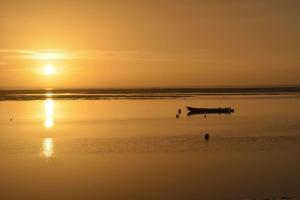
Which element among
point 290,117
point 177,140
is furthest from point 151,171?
point 290,117

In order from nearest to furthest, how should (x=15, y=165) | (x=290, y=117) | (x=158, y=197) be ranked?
(x=158, y=197) < (x=15, y=165) < (x=290, y=117)

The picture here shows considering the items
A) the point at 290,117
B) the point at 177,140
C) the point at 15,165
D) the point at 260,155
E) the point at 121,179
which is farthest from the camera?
the point at 290,117

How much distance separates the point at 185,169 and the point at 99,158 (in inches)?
211

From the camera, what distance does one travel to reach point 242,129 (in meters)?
41.1

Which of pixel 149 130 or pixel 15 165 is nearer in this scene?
pixel 15 165

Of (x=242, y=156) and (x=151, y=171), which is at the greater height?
(x=242, y=156)

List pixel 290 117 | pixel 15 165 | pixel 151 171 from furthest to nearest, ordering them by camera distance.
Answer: pixel 290 117, pixel 15 165, pixel 151 171

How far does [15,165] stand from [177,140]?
12253 mm

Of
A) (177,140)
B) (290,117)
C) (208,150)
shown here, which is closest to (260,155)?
(208,150)

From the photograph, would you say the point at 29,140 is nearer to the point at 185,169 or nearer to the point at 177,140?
the point at 177,140

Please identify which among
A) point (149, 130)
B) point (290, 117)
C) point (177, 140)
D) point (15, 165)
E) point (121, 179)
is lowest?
point (121, 179)

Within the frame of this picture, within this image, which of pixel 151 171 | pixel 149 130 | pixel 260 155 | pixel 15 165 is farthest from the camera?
pixel 149 130

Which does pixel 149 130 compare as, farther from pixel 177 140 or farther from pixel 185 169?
pixel 185 169

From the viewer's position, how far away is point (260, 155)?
25969 mm
